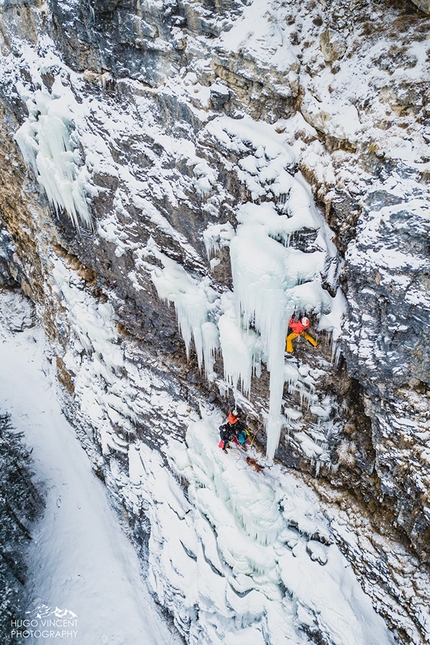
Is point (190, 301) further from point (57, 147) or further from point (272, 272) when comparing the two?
point (57, 147)

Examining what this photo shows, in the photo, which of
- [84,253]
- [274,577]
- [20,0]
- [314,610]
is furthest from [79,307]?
[314,610]

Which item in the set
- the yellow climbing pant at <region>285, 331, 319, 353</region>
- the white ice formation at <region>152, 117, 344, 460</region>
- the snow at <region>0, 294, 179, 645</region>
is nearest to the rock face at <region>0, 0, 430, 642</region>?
the white ice formation at <region>152, 117, 344, 460</region>

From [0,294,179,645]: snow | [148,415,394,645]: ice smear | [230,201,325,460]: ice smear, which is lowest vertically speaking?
[0,294,179,645]: snow

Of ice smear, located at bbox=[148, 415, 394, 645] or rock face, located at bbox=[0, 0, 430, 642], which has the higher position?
rock face, located at bbox=[0, 0, 430, 642]

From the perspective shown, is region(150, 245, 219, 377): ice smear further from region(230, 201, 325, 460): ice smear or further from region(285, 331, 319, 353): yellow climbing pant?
region(285, 331, 319, 353): yellow climbing pant

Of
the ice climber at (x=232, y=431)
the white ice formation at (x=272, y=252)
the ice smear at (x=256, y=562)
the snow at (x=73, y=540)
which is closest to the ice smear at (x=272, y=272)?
the white ice formation at (x=272, y=252)

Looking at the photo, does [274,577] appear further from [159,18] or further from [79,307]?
[159,18]

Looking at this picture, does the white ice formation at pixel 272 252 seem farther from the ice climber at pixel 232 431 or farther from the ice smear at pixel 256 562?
the ice smear at pixel 256 562
